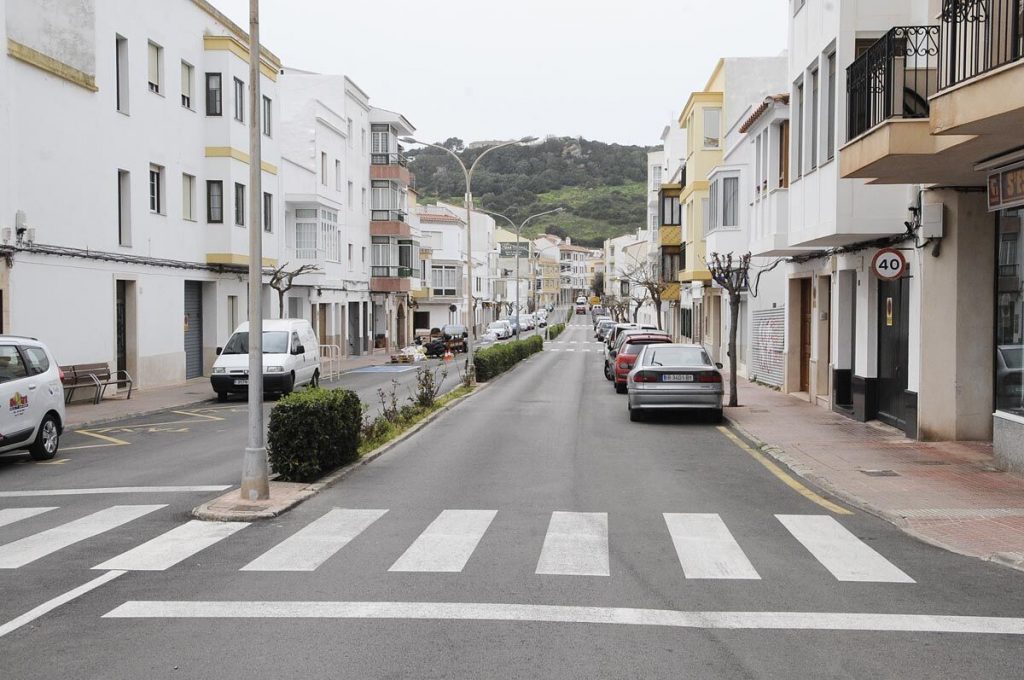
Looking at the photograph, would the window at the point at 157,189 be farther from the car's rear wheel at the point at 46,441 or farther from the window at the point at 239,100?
the car's rear wheel at the point at 46,441

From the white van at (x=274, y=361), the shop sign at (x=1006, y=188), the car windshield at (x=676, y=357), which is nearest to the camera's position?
the shop sign at (x=1006, y=188)

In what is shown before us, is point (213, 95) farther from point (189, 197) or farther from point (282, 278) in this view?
point (282, 278)

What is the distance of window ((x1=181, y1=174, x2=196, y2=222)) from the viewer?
3062 cm

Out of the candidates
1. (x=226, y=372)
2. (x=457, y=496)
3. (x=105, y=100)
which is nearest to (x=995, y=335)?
(x=457, y=496)

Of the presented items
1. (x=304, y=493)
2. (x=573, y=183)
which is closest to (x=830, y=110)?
(x=304, y=493)

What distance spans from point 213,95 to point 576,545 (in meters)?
27.5

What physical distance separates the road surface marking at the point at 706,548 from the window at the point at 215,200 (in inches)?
1004

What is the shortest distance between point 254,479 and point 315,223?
34445mm

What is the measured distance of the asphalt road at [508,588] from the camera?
5477 millimetres

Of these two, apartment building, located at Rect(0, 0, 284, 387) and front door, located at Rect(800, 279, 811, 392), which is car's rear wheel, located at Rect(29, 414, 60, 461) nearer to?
apartment building, located at Rect(0, 0, 284, 387)

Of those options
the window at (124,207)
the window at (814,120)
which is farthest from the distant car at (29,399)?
the window at (814,120)

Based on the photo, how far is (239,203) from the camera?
3325 centimetres

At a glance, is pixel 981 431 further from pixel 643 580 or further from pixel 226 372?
pixel 226 372

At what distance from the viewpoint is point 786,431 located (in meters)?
17.1
